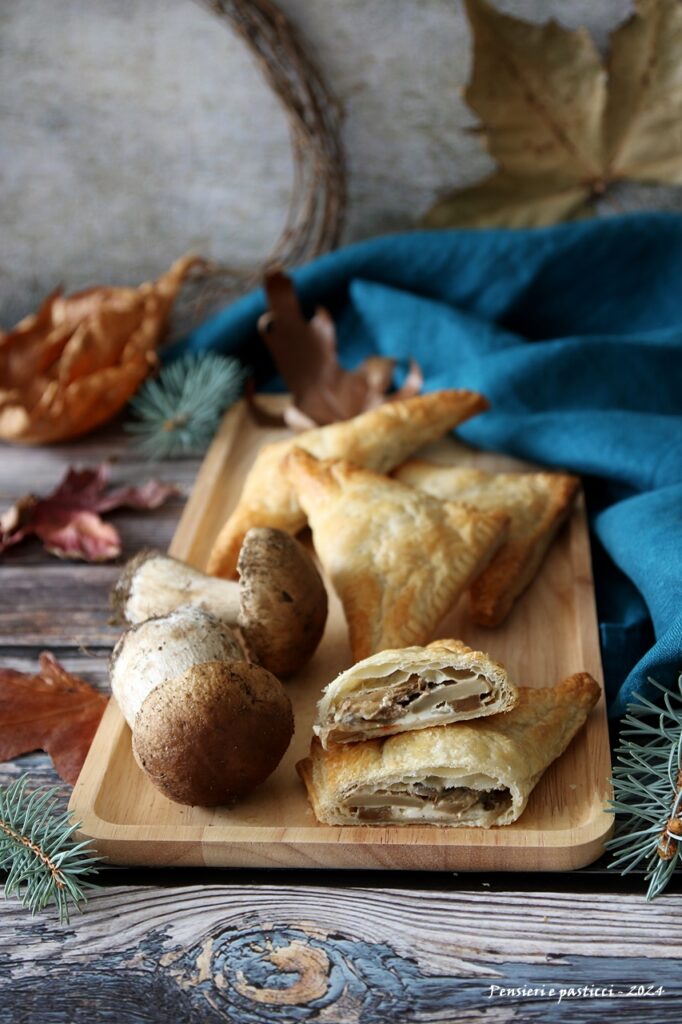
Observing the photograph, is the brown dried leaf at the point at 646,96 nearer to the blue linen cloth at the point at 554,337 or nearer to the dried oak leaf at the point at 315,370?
the blue linen cloth at the point at 554,337

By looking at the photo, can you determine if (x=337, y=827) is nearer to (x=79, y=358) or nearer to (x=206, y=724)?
(x=206, y=724)

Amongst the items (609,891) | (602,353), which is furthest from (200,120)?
(609,891)

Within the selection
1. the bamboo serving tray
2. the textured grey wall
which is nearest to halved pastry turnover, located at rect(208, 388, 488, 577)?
the bamboo serving tray

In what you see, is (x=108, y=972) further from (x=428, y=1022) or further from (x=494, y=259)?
(x=494, y=259)

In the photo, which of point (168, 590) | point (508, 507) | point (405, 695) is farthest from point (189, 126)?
point (405, 695)

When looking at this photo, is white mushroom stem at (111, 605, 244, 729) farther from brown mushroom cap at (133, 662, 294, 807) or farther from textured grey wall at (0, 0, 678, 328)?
textured grey wall at (0, 0, 678, 328)

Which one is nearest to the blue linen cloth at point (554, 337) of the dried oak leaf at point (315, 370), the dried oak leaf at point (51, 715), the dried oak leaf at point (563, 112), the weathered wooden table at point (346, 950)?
the dried oak leaf at point (315, 370)
